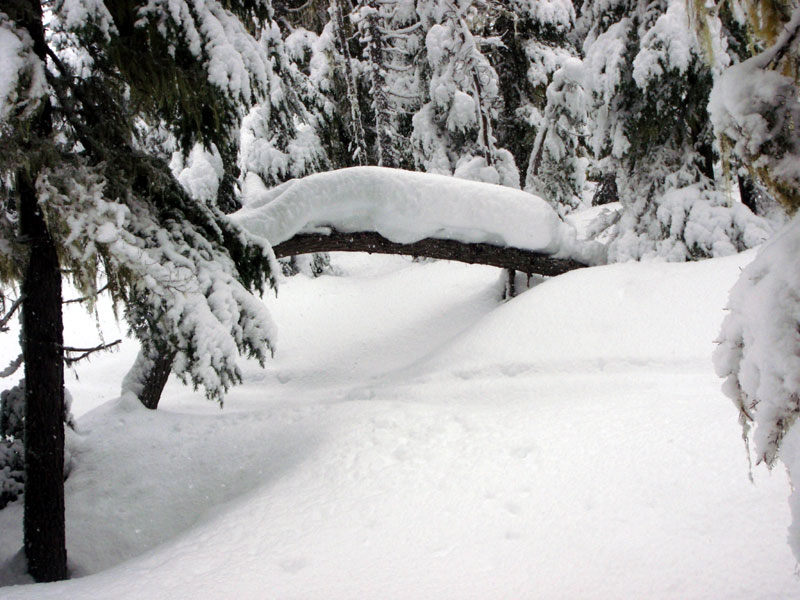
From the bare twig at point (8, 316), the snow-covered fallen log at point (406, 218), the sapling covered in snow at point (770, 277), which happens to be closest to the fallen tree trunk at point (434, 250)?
the snow-covered fallen log at point (406, 218)

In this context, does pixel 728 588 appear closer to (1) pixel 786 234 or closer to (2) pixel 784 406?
(2) pixel 784 406

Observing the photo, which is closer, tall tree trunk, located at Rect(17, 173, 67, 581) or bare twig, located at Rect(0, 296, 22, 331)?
bare twig, located at Rect(0, 296, 22, 331)

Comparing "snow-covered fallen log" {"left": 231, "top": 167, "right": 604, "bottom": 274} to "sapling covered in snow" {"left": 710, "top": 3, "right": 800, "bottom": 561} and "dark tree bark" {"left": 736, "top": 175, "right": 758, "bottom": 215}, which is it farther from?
"sapling covered in snow" {"left": 710, "top": 3, "right": 800, "bottom": 561}

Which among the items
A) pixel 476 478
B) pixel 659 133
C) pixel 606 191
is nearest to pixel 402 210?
pixel 659 133

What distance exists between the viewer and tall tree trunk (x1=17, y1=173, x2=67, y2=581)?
4.28m

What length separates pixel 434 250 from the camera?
858 cm

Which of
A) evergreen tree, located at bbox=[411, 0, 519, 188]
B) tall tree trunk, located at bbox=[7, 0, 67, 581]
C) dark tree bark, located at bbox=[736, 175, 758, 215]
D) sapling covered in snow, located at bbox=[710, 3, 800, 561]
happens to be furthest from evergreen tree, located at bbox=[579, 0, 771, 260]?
tall tree trunk, located at bbox=[7, 0, 67, 581]

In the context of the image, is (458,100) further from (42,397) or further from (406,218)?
(42,397)

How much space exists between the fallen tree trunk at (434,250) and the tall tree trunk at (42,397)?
3407mm

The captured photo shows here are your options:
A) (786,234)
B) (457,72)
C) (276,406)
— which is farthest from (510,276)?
(786,234)

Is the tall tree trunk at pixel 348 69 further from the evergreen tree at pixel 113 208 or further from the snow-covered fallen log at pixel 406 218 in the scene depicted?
the evergreen tree at pixel 113 208

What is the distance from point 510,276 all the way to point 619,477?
19.8 ft

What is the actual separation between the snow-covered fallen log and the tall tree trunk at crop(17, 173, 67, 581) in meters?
3.08

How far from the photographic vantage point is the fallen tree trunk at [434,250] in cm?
786
